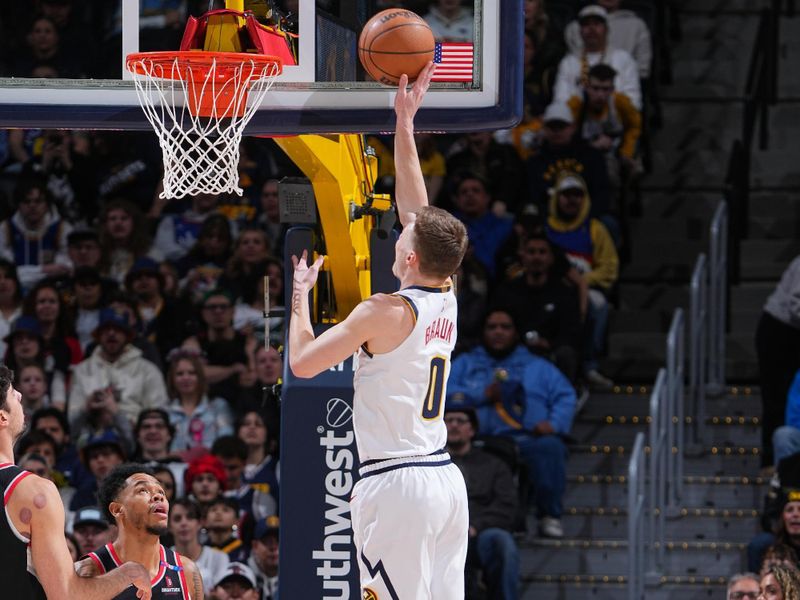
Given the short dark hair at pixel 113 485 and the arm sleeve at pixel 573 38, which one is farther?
the arm sleeve at pixel 573 38

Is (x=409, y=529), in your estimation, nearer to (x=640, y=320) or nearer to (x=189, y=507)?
(x=189, y=507)

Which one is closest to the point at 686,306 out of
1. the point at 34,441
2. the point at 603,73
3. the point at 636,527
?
the point at 603,73

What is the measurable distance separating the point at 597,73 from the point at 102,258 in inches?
162

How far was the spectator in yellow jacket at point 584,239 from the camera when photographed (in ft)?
43.0

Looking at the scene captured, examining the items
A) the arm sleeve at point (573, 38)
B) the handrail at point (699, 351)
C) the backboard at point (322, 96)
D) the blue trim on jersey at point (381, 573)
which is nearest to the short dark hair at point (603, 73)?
the arm sleeve at point (573, 38)

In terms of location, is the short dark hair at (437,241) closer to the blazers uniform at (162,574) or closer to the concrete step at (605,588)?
the blazers uniform at (162,574)

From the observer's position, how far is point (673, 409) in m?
12.2

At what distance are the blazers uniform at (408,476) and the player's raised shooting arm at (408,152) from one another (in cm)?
44

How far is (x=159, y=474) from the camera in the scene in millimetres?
11125

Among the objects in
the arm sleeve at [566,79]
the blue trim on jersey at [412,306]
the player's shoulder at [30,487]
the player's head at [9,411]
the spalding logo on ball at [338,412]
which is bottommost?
the player's shoulder at [30,487]

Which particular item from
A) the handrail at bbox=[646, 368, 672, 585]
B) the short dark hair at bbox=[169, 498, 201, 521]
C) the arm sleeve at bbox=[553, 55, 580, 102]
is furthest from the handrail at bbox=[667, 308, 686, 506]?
the short dark hair at bbox=[169, 498, 201, 521]

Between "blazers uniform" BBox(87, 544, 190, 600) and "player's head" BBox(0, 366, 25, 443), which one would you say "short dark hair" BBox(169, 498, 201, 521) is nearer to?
"blazers uniform" BBox(87, 544, 190, 600)

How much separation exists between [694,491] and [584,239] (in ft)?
7.00

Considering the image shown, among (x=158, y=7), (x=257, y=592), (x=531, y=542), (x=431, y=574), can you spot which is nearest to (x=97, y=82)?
(x=431, y=574)
